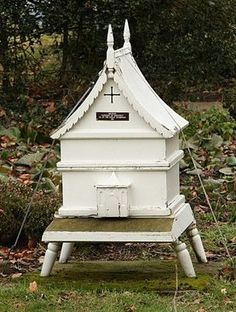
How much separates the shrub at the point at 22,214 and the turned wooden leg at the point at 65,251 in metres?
0.80

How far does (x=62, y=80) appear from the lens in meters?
13.6

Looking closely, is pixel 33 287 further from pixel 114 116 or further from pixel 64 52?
pixel 64 52

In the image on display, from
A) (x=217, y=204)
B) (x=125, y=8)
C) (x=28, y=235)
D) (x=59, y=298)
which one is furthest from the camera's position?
(x=125, y=8)

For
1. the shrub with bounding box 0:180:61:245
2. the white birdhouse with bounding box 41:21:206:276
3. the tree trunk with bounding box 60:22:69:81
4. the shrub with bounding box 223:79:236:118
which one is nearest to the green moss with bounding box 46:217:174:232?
the white birdhouse with bounding box 41:21:206:276

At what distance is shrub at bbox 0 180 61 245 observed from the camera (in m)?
7.90

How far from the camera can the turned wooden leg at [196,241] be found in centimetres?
698

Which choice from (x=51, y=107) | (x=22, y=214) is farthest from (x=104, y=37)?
(x=22, y=214)

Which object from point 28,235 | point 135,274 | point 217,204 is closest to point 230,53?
point 217,204

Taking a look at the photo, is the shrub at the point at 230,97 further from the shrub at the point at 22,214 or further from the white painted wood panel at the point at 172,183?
the white painted wood panel at the point at 172,183

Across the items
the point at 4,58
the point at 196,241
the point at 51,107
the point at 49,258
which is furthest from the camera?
the point at 4,58

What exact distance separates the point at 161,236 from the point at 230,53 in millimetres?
8032

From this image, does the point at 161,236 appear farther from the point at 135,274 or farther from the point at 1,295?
the point at 1,295

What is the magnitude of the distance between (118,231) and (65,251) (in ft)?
2.95

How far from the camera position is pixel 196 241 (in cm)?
701
